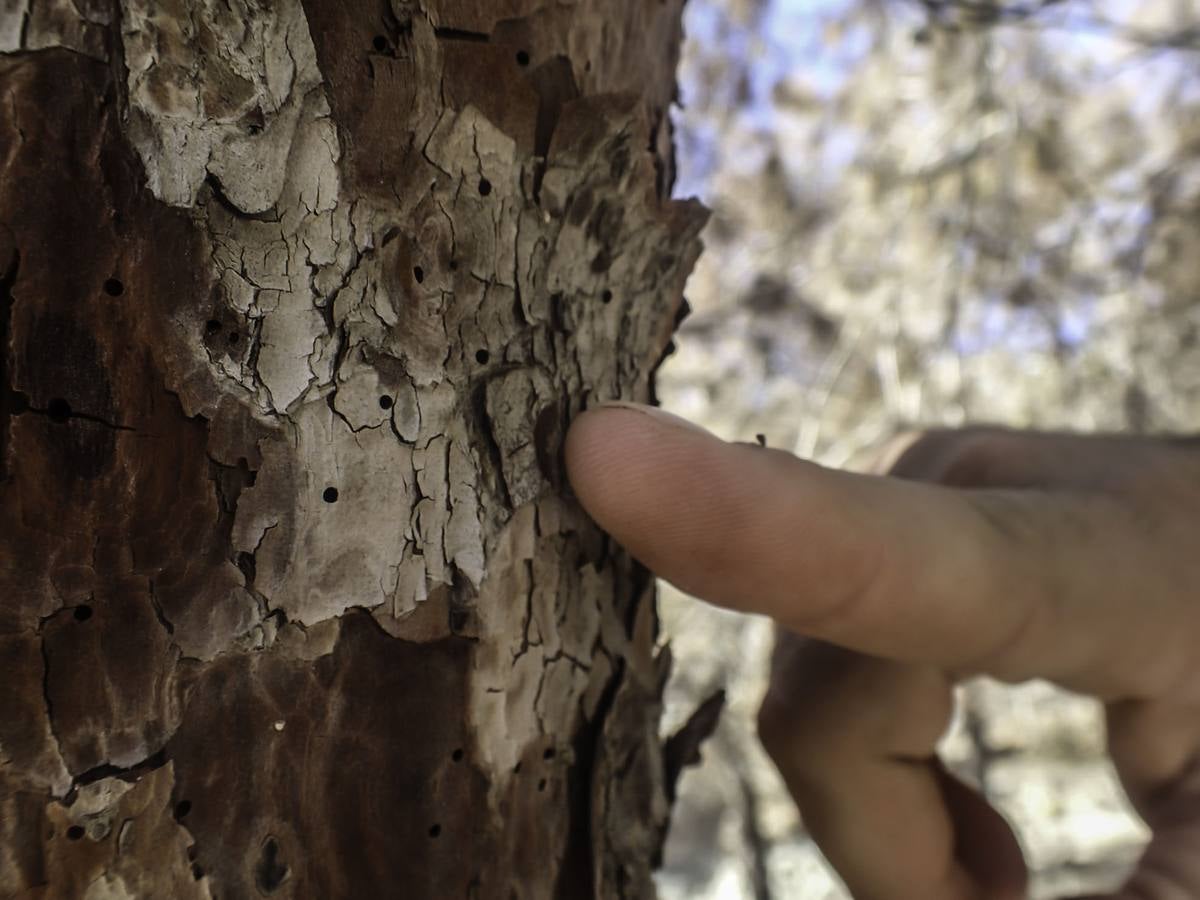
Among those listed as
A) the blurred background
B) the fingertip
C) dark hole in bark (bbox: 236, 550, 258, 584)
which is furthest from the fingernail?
the blurred background

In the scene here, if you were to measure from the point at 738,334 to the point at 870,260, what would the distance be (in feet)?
1.50

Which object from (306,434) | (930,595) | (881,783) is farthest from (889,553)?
(306,434)

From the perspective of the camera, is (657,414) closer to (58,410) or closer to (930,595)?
(930,595)

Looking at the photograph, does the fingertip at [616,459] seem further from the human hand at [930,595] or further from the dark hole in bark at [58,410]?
the dark hole in bark at [58,410]

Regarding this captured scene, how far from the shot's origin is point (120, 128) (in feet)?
1.53

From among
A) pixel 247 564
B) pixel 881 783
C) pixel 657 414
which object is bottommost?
pixel 881 783

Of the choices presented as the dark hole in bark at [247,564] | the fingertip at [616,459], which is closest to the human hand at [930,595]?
the fingertip at [616,459]

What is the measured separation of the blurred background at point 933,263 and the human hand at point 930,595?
172cm

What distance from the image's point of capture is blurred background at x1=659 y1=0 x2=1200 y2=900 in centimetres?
263

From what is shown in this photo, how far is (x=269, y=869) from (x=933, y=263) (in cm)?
264

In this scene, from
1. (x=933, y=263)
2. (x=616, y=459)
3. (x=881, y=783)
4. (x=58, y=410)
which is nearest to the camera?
(x=58, y=410)

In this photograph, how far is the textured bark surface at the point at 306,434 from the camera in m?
0.46

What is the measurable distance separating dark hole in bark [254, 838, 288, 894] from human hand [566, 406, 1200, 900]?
283mm

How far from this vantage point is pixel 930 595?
69 centimetres
